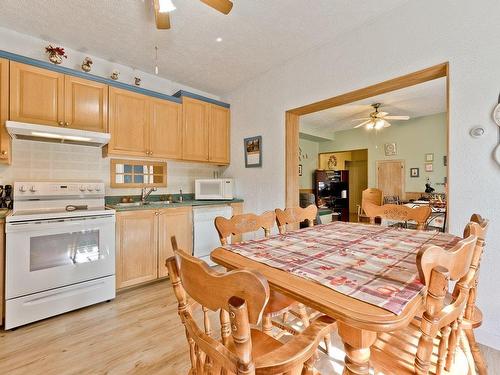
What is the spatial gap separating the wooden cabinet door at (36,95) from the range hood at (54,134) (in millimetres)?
145

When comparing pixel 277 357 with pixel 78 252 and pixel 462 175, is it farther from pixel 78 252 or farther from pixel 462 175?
pixel 78 252

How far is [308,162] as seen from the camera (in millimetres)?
6863

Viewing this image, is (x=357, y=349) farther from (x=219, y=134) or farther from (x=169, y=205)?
(x=219, y=134)

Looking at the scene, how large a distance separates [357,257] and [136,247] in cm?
225

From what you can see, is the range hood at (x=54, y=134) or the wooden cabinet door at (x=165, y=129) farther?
the wooden cabinet door at (x=165, y=129)

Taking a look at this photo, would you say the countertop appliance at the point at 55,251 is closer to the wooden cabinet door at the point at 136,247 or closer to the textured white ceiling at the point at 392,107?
the wooden cabinet door at the point at 136,247

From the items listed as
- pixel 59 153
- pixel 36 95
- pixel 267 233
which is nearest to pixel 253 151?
pixel 267 233

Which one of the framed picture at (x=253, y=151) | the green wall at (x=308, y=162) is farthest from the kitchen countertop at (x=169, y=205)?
the green wall at (x=308, y=162)

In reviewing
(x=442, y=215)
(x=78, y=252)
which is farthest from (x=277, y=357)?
(x=442, y=215)

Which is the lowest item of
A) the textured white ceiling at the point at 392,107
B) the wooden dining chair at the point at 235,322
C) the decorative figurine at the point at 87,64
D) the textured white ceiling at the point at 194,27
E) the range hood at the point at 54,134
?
the wooden dining chair at the point at 235,322

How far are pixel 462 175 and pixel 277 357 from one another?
1.92 m

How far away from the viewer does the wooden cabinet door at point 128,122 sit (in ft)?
8.48

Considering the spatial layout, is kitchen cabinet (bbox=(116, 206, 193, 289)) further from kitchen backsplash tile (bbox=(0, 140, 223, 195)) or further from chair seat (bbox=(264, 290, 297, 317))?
chair seat (bbox=(264, 290, 297, 317))

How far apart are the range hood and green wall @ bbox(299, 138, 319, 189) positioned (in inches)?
202
